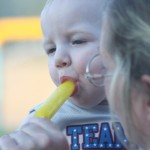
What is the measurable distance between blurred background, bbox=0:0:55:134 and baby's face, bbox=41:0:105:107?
8.54ft

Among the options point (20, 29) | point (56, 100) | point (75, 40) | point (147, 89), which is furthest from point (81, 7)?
point (20, 29)

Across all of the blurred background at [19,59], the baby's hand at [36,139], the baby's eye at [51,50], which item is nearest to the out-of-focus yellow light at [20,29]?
the blurred background at [19,59]

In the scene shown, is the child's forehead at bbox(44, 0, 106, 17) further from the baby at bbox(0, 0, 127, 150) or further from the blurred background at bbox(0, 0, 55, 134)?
the blurred background at bbox(0, 0, 55, 134)

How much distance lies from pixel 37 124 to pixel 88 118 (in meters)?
0.23

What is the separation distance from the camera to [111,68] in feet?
2.79

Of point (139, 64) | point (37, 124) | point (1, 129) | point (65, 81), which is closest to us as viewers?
point (139, 64)

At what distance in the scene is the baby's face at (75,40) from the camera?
1.03 m

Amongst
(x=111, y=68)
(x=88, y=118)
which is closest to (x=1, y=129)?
(x=88, y=118)

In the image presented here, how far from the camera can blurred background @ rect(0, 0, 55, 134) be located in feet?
12.3

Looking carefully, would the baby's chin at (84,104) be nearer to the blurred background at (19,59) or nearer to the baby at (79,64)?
the baby at (79,64)

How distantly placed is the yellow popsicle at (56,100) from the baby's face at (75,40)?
2cm

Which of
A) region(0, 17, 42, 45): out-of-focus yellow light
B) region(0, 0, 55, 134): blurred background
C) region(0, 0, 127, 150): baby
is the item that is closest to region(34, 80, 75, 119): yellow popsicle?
region(0, 0, 127, 150): baby

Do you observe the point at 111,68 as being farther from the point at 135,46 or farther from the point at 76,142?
the point at 76,142

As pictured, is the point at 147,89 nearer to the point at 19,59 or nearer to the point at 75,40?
the point at 75,40
